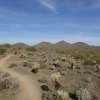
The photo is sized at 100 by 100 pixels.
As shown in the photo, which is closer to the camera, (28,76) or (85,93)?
(85,93)

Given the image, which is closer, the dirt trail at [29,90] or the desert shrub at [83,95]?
the desert shrub at [83,95]

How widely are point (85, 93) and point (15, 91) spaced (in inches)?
181

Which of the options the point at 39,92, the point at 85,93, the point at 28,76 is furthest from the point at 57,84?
the point at 28,76

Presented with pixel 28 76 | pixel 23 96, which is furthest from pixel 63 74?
pixel 23 96

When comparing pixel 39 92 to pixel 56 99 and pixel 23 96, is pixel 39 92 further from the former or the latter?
pixel 56 99

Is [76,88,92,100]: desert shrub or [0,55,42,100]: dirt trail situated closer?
[76,88,92,100]: desert shrub

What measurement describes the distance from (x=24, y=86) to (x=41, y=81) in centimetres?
206

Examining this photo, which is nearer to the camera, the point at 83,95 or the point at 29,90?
the point at 83,95

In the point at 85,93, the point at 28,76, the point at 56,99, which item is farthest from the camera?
the point at 28,76

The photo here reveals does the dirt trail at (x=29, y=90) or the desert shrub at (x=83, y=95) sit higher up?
the desert shrub at (x=83, y=95)

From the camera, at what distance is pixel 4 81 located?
15.4 metres

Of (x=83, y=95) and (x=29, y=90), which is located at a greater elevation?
(x=83, y=95)

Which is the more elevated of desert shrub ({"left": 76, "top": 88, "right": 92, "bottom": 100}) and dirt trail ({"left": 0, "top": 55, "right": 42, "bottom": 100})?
desert shrub ({"left": 76, "top": 88, "right": 92, "bottom": 100})

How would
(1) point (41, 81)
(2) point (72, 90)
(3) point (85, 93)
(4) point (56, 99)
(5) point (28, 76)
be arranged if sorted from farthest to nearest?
(5) point (28, 76) < (1) point (41, 81) < (2) point (72, 90) < (3) point (85, 93) < (4) point (56, 99)
